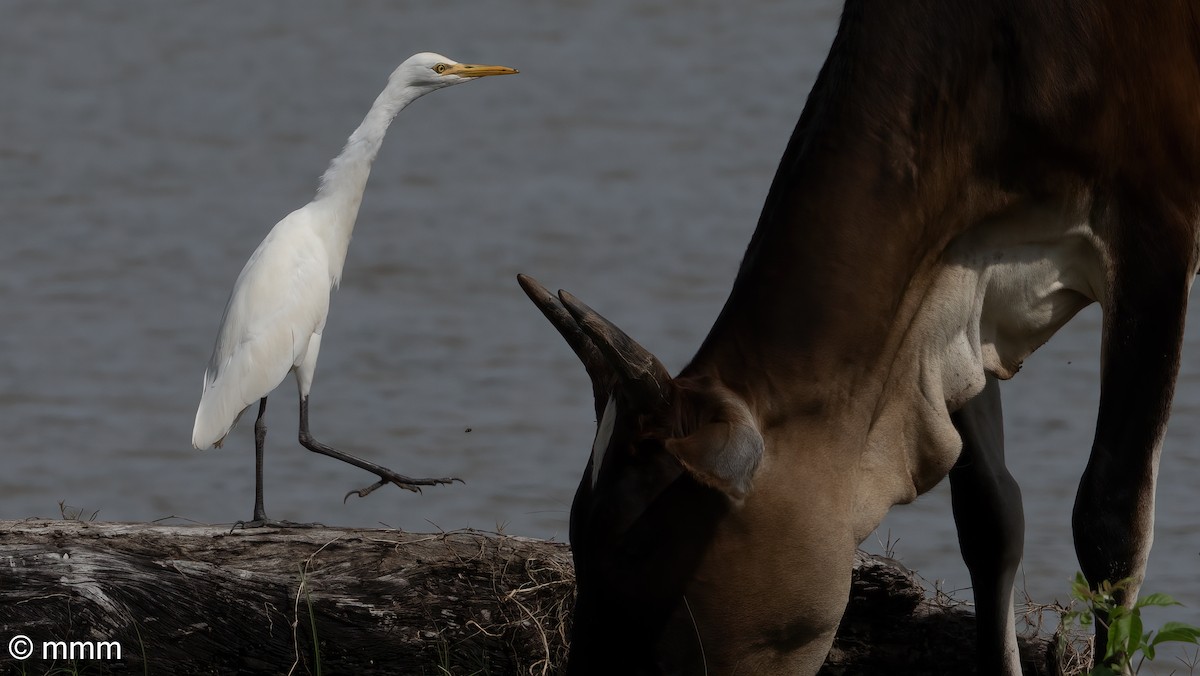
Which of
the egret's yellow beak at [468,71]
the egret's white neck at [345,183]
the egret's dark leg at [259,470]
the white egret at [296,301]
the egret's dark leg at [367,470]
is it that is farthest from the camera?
the egret's yellow beak at [468,71]

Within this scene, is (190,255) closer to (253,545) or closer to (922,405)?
(253,545)

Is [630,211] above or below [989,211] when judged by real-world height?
below

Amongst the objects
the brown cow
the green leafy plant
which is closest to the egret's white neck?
the brown cow

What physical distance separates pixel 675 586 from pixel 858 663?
1.25 meters

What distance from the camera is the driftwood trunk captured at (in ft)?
14.1

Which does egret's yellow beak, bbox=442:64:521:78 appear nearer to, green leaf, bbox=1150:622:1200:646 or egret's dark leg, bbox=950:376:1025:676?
egret's dark leg, bbox=950:376:1025:676

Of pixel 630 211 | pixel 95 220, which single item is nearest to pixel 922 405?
pixel 630 211

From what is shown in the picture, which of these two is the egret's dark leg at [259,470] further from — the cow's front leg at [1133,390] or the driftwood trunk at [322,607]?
the cow's front leg at [1133,390]

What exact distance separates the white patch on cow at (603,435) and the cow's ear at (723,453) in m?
0.18

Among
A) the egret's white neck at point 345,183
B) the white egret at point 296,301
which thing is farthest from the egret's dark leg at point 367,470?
the egret's white neck at point 345,183

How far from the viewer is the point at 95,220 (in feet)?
37.9

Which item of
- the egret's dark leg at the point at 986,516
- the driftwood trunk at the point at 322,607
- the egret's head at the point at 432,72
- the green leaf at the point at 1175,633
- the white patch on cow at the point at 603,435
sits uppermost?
the egret's head at the point at 432,72

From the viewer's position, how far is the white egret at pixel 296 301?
6031 mm

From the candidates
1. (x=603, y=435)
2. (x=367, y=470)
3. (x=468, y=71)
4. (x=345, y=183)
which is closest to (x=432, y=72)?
(x=468, y=71)
